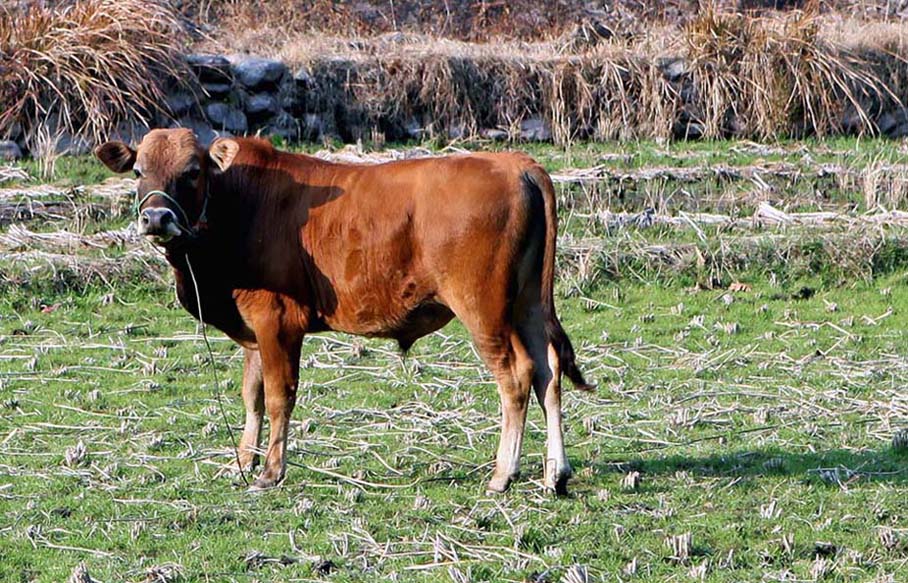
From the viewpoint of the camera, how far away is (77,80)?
16969mm

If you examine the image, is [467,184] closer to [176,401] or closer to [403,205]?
[403,205]

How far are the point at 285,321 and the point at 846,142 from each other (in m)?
12.8

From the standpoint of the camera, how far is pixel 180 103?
17812mm

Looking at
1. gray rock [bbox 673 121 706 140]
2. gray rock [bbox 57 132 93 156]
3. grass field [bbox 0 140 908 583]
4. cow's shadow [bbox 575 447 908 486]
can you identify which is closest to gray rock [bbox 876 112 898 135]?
gray rock [bbox 673 121 706 140]

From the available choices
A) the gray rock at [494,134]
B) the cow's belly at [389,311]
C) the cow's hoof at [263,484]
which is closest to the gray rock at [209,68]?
the gray rock at [494,134]

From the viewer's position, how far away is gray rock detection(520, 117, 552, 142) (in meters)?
19.4

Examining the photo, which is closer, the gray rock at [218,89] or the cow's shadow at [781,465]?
the cow's shadow at [781,465]

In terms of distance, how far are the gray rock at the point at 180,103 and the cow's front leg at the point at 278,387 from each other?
31.6ft

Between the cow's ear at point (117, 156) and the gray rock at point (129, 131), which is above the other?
the cow's ear at point (117, 156)

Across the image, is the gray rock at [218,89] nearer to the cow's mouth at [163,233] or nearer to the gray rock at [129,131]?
the gray rock at [129,131]

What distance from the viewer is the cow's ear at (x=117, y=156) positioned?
8562 mm

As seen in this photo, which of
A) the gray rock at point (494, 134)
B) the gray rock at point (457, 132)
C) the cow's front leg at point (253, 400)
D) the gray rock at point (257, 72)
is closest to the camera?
the cow's front leg at point (253, 400)

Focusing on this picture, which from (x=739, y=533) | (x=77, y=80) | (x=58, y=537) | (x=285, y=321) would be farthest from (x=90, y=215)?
(x=739, y=533)

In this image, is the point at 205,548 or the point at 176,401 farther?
the point at 176,401
